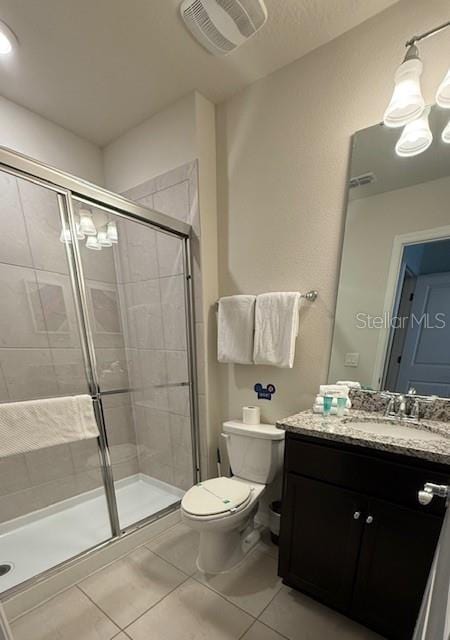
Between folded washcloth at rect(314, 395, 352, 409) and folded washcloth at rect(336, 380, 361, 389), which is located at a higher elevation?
folded washcloth at rect(336, 380, 361, 389)

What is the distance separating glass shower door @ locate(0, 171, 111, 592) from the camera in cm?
161

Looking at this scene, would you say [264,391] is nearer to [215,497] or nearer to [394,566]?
[215,497]

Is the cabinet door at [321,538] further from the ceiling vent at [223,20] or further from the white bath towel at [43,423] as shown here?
the ceiling vent at [223,20]

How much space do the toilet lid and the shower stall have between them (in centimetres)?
50

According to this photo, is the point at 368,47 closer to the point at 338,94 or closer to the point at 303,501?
the point at 338,94

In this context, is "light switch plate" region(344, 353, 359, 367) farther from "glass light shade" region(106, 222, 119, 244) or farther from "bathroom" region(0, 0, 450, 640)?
"glass light shade" region(106, 222, 119, 244)

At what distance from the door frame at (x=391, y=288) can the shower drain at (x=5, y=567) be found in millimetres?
2058

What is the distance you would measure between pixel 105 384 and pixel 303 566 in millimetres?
1579

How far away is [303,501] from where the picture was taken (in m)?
1.15

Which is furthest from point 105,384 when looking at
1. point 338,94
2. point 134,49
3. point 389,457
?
point 338,94

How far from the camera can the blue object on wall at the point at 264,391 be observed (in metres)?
1.68

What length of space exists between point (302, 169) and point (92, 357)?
5.08 ft

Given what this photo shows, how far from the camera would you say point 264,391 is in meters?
1.71

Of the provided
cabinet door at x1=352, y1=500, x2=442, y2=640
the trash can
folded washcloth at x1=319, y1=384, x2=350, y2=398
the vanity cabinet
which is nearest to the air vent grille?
folded washcloth at x1=319, y1=384, x2=350, y2=398
